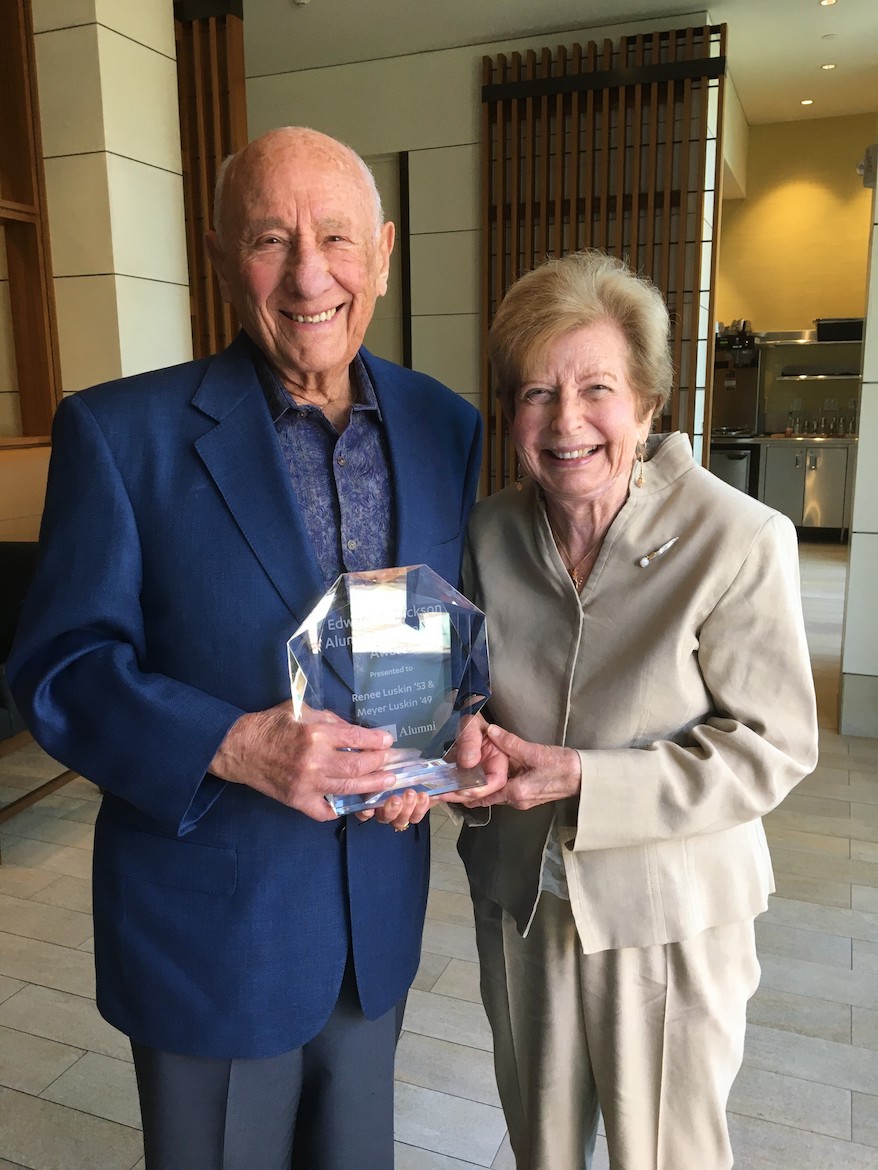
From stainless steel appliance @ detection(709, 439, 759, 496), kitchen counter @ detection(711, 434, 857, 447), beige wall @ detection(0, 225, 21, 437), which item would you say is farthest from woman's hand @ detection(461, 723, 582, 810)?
kitchen counter @ detection(711, 434, 857, 447)

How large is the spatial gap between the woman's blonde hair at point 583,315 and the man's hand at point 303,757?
0.59 meters

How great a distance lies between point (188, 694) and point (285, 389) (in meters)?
0.44

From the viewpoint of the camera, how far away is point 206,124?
5.09 metres

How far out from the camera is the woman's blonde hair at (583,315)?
132 centimetres

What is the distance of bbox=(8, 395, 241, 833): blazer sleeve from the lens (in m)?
1.11

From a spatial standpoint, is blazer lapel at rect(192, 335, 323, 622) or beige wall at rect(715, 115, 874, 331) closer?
blazer lapel at rect(192, 335, 323, 622)

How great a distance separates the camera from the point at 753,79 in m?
8.00

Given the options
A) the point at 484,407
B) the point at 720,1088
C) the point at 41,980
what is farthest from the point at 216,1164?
the point at 484,407

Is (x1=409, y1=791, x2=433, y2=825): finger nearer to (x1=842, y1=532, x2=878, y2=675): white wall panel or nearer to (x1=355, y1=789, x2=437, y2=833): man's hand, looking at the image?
(x1=355, y1=789, x2=437, y2=833): man's hand

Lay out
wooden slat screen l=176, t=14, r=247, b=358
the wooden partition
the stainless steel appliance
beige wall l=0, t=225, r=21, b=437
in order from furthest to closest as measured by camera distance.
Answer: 1. the stainless steel appliance
2. wooden slat screen l=176, t=14, r=247, b=358
3. beige wall l=0, t=225, r=21, b=437
4. the wooden partition

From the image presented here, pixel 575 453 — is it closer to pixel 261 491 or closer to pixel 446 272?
pixel 261 491

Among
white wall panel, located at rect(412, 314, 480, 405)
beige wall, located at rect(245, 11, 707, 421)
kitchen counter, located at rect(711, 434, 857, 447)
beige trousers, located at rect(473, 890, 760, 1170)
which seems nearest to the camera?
beige trousers, located at rect(473, 890, 760, 1170)

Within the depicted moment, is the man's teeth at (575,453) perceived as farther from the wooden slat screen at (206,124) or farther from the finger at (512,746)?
the wooden slat screen at (206,124)

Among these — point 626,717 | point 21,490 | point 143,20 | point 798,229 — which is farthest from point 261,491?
point 798,229
